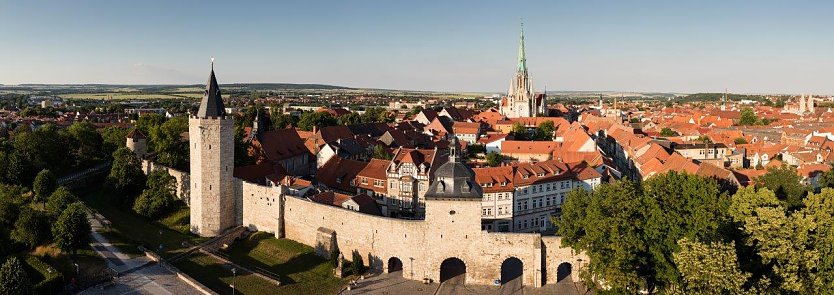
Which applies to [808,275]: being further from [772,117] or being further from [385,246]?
[772,117]

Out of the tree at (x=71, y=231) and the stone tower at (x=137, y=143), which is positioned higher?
the stone tower at (x=137, y=143)

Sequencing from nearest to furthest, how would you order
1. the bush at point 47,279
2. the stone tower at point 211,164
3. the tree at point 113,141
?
the bush at point 47,279, the stone tower at point 211,164, the tree at point 113,141

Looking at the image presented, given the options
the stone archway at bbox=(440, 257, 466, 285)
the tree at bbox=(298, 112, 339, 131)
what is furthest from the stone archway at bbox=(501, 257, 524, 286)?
the tree at bbox=(298, 112, 339, 131)

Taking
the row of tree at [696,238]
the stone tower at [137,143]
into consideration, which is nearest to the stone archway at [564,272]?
the row of tree at [696,238]

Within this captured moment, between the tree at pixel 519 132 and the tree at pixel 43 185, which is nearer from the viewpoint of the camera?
the tree at pixel 43 185

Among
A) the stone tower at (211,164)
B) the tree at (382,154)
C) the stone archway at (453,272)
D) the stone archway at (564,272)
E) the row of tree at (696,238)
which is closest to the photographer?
the row of tree at (696,238)

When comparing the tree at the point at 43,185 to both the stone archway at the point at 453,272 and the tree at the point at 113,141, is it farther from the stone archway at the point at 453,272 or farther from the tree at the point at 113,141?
the stone archway at the point at 453,272
